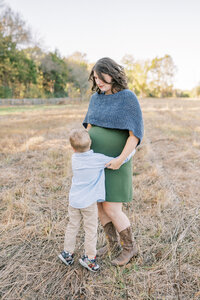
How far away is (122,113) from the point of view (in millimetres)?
1709

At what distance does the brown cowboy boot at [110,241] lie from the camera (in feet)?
7.05

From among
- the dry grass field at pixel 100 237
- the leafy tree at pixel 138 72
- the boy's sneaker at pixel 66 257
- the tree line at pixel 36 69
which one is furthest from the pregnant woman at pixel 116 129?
the leafy tree at pixel 138 72

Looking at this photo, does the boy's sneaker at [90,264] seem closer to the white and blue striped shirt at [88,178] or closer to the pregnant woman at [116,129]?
the pregnant woman at [116,129]

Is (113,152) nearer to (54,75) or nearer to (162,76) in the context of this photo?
(54,75)

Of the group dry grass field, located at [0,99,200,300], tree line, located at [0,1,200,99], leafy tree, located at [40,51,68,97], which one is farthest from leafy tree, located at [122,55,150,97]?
dry grass field, located at [0,99,200,300]

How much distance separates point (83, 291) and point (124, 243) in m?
0.52

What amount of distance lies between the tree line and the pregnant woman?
49.3 ft

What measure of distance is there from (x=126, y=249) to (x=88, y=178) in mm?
811

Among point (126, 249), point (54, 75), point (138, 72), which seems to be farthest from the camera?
point (138, 72)

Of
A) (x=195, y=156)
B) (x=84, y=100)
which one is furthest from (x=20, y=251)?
(x=84, y=100)

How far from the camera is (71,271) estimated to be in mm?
1926

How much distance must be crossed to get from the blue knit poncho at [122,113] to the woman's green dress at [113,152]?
0.07m

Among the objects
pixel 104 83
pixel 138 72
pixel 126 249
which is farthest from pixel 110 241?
pixel 138 72

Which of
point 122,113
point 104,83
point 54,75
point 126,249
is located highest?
point 54,75
